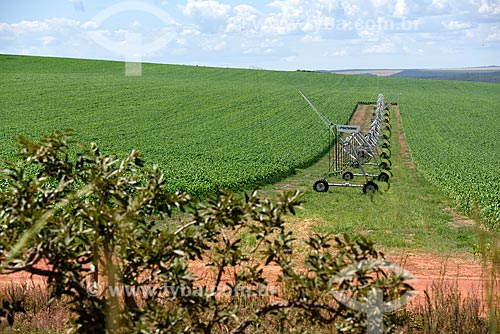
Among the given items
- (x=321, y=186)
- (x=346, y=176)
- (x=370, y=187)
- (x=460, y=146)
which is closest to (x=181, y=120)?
(x=460, y=146)

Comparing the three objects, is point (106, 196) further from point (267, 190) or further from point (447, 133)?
point (447, 133)

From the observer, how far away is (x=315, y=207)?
1917cm

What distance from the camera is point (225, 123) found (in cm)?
4662

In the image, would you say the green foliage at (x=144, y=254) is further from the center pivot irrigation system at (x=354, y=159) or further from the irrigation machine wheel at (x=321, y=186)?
the irrigation machine wheel at (x=321, y=186)

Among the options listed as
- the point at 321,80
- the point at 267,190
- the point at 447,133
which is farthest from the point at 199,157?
the point at 321,80

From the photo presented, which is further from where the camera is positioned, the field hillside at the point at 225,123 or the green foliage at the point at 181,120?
the green foliage at the point at 181,120

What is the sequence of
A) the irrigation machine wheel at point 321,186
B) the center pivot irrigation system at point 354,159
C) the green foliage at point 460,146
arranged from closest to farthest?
1. the green foliage at point 460,146
2. the center pivot irrigation system at point 354,159
3. the irrigation machine wheel at point 321,186

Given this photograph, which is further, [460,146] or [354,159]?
[460,146]

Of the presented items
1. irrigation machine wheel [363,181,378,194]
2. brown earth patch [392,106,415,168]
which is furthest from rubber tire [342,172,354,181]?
brown earth patch [392,106,415,168]

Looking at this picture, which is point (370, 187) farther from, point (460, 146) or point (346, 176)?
point (460, 146)

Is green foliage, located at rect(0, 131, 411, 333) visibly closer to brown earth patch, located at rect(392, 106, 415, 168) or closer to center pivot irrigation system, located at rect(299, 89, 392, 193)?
center pivot irrigation system, located at rect(299, 89, 392, 193)

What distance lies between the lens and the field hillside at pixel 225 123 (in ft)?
81.9

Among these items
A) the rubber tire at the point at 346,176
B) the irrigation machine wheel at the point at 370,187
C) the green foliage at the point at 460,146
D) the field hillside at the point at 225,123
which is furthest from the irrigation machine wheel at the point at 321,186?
the green foliage at the point at 460,146

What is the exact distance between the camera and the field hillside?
24969mm
